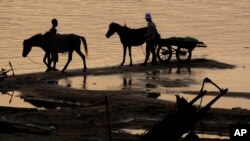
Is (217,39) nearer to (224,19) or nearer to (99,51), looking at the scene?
(99,51)

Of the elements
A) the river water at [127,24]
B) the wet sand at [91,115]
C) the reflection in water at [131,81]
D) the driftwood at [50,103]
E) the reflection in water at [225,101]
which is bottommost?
the river water at [127,24]

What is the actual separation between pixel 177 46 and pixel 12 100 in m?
10.7

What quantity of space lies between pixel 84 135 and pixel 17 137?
5.21 ft

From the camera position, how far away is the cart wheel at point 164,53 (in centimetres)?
3158

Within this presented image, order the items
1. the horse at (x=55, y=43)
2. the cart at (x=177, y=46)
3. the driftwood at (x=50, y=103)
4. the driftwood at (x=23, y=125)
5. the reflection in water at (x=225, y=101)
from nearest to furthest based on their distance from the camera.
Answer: the driftwood at (x=23, y=125)
the driftwood at (x=50, y=103)
the reflection in water at (x=225, y=101)
the horse at (x=55, y=43)
the cart at (x=177, y=46)

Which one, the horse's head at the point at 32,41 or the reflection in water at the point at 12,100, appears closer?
the reflection in water at the point at 12,100

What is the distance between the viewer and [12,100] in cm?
2306

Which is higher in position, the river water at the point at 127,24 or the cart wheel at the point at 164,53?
the cart wheel at the point at 164,53

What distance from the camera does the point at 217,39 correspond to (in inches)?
1976

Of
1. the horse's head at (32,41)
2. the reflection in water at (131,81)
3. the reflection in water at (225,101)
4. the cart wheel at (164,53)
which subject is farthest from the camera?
the cart wheel at (164,53)

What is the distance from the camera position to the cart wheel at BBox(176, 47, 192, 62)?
3172 cm

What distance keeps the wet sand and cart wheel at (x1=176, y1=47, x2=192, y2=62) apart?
7632 millimetres

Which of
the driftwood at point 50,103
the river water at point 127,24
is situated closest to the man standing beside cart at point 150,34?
the river water at point 127,24

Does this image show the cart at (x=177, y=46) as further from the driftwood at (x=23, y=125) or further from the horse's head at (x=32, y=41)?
the driftwood at (x=23, y=125)
